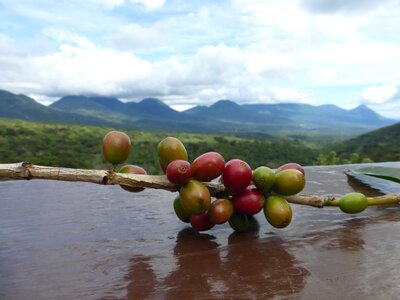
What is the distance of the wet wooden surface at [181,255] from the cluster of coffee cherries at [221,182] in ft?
0.26

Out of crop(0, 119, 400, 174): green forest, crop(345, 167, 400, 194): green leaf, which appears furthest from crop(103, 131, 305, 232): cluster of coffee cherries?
crop(0, 119, 400, 174): green forest

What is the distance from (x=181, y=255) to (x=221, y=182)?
44cm

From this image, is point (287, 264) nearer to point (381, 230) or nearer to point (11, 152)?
point (381, 230)

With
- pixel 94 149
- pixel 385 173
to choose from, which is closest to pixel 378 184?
pixel 385 173

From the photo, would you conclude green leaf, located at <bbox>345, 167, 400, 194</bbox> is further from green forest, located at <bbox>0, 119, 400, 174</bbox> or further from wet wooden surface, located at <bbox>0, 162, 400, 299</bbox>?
green forest, located at <bbox>0, 119, 400, 174</bbox>

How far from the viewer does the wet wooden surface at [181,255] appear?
3.51 ft

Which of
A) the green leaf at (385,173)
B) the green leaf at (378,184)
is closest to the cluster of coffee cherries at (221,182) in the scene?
the green leaf at (385,173)

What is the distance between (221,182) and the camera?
1718 millimetres

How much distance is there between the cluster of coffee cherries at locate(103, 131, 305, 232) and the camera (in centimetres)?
152

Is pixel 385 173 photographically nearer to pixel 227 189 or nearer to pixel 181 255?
pixel 227 189

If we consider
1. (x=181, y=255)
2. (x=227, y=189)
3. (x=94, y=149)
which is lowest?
(x=94, y=149)

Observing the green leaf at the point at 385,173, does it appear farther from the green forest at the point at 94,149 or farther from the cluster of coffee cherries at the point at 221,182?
the green forest at the point at 94,149

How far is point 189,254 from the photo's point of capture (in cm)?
138

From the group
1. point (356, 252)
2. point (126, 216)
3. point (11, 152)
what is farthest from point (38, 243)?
point (11, 152)
